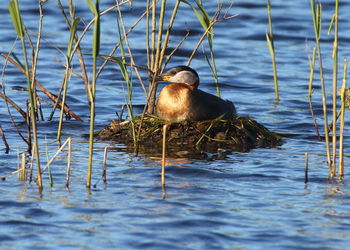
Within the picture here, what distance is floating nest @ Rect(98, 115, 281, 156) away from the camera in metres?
8.80

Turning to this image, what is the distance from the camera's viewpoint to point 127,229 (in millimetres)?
6090

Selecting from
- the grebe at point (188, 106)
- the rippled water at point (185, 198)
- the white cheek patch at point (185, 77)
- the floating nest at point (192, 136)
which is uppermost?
the white cheek patch at point (185, 77)

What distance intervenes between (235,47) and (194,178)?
28.9 ft

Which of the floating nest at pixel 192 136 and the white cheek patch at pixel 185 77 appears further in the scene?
the white cheek patch at pixel 185 77

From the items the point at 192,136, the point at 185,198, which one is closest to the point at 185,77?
the point at 192,136

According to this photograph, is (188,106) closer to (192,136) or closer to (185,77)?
(192,136)

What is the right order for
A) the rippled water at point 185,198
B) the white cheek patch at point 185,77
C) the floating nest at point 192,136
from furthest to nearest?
the white cheek patch at point 185,77, the floating nest at point 192,136, the rippled water at point 185,198

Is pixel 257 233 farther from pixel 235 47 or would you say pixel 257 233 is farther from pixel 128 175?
pixel 235 47

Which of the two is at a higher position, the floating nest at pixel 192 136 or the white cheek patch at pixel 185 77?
the white cheek patch at pixel 185 77

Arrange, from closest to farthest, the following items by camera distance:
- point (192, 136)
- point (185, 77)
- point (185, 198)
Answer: point (185, 198), point (192, 136), point (185, 77)

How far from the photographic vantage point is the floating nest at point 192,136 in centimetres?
880

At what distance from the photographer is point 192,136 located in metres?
8.88

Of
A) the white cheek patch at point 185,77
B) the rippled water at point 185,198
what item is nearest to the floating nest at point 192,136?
the rippled water at point 185,198

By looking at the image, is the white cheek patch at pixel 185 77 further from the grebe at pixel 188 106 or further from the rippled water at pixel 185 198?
the rippled water at pixel 185 198
